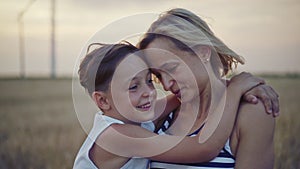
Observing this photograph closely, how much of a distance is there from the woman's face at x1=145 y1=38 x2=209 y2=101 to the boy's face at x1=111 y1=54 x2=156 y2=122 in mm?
35

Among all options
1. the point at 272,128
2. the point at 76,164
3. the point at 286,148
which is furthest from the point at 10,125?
the point at 272,128

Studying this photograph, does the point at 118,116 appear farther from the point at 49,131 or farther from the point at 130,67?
the point at 49,131

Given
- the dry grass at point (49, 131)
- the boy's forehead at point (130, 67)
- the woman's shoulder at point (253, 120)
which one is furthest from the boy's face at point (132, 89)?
the dry grass at point (49, 131)

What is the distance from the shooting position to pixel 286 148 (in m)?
3.11

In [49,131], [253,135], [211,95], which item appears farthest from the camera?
[49,131]

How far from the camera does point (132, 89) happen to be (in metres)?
1.46

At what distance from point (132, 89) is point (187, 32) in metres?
0.21

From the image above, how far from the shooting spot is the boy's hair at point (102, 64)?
1.46 metres

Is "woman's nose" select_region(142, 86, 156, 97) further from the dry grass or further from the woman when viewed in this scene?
the dry grass

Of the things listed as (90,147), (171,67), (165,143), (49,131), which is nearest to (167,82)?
(171,67)

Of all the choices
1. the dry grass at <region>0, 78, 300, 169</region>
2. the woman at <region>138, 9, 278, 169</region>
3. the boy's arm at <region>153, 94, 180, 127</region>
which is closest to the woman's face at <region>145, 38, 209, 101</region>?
the woman at <region>138, 9, 278, 169</region>

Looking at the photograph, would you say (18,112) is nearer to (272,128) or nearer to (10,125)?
(10,125)

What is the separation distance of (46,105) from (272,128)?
4595 millimetres

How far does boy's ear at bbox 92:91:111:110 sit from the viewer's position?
1.49 metres
